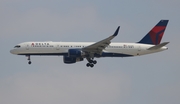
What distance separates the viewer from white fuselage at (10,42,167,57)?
87500mm

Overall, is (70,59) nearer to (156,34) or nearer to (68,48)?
(68,48)

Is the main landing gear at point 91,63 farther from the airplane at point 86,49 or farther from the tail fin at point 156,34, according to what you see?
the tail fin at point 156,34

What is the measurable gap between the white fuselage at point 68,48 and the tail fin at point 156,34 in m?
3.30

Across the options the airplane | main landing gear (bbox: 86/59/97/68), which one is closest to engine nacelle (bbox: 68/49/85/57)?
the airplane

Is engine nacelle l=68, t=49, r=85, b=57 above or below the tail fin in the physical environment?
below

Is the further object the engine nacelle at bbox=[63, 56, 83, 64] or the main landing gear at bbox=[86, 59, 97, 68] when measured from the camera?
the engine nacelle at bbox=[63, 56, 83, 64]

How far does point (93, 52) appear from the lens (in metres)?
88.4

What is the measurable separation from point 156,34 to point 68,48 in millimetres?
16373

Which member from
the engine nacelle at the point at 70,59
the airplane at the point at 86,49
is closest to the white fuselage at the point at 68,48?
the airplane at the point at 86,49

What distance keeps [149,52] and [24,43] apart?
1928cm

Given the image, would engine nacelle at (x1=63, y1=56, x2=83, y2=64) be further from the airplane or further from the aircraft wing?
the aircraft wing

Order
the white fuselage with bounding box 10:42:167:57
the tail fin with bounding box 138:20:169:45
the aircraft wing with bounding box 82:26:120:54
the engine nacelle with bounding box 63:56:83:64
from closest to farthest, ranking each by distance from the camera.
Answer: the aircraft wing with bounding box 82:26:120:54, the white fuselage with bounding box 10:42:167:57, the engine nacelle with bounding box 63:56:83:64, the tail fin with bounding box 138:20:169:45

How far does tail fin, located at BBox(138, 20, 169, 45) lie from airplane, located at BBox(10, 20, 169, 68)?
1.40 m

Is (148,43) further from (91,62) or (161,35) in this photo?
(91,62)
